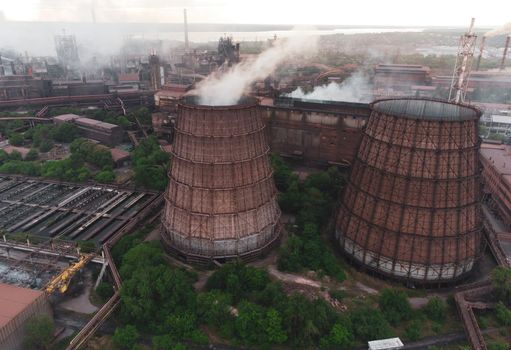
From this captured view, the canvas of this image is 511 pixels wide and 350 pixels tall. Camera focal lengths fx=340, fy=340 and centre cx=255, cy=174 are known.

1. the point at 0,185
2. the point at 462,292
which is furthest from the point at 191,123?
the point at 0,185

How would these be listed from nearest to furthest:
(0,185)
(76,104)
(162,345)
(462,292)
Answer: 1. (162,345)
2. (462,292)
3. (0,185)
4. (76,104)

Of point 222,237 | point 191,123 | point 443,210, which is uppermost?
point 191,123

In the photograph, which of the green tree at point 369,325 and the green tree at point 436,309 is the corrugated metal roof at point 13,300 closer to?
the green tree at point 369,325

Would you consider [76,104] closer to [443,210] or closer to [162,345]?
[162,345]

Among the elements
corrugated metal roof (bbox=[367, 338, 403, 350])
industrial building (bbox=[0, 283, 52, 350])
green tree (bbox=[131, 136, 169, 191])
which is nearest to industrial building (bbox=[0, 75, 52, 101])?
green tree (bbox=[131, 136, 169, 191])

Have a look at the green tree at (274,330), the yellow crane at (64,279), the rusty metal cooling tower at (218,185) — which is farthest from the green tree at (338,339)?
the yellow crane at (64,279)

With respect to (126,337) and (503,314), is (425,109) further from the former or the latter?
(126,337)

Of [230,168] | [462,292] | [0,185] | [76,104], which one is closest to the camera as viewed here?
[462,292]
